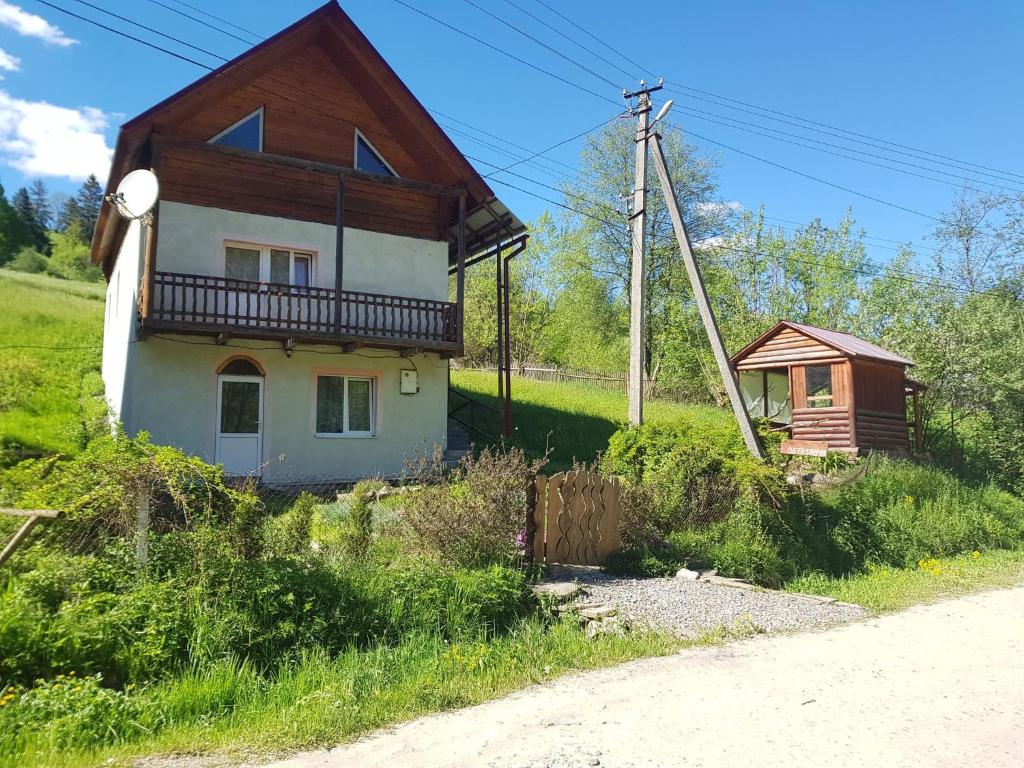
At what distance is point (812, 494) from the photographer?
12414 millimetres

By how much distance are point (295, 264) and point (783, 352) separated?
43.3ft

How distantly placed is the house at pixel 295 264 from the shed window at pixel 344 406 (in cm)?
3

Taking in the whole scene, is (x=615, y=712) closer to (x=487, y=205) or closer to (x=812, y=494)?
(x=812, y=494)

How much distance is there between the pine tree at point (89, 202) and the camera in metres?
94.7

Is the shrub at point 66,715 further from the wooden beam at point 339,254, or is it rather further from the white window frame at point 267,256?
the white window frame at point 267,256

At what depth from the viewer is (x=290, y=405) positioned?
15516mm

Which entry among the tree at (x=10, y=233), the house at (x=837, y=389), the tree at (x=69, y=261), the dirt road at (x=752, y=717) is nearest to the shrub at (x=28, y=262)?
the tree at (x=69, y=261)

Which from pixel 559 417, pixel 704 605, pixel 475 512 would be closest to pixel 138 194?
pixel 475 512

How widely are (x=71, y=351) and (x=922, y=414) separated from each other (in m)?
26.8

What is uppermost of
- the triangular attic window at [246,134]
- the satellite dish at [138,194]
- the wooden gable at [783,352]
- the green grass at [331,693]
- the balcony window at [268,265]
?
the triangular attic window at [246,134]

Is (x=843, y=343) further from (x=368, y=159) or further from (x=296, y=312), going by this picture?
(x=296, y=312)

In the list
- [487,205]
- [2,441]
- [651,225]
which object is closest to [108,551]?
[2,441]

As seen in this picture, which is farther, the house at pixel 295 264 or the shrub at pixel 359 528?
the house at pixel 295 264

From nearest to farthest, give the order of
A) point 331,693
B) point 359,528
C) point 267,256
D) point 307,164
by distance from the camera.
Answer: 1. point 331,693
2. point 359,528
3. point 307,164
4. point 267,256
